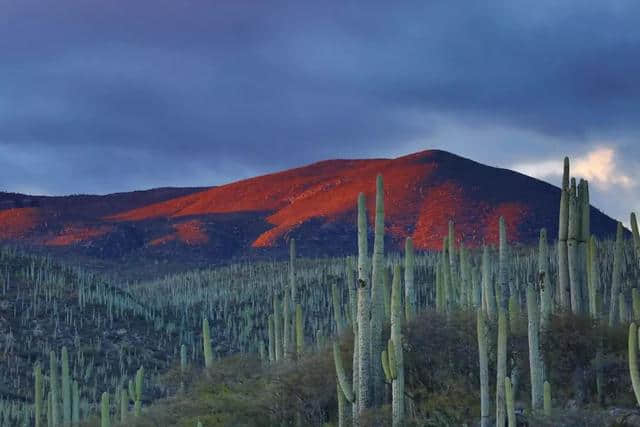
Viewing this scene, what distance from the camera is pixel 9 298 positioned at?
64500mm

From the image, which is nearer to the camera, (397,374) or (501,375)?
(501,375)

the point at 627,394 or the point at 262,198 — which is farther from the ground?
the point at 262,198

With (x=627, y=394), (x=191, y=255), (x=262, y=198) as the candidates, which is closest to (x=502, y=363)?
(x=627, y=394)

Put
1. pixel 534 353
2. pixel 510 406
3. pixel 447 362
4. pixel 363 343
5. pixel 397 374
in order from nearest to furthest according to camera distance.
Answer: pixel 510 406, pixel 534 353, pixel 397 374, pixel 363 343, pixel 447 362

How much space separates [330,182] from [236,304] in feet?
285

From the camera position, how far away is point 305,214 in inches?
5896

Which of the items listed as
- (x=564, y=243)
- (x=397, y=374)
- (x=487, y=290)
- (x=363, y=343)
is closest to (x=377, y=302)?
(x=363, y=343)

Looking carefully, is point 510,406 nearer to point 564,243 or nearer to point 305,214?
point 564,243

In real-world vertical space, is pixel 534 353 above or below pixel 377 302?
below

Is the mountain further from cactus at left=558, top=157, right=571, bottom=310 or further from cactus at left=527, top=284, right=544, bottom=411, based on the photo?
cactus at left=527, top=284, right=544, bottom=411

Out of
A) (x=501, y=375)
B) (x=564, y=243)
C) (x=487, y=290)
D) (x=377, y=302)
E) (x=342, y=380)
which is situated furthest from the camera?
(x=487, y=290)

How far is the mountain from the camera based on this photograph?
134m

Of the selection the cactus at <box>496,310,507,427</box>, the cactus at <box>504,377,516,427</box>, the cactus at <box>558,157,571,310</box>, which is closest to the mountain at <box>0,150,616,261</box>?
the cactus at <box>558,157,571,310</box>

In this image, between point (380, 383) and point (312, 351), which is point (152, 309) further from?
point (380, 383)
